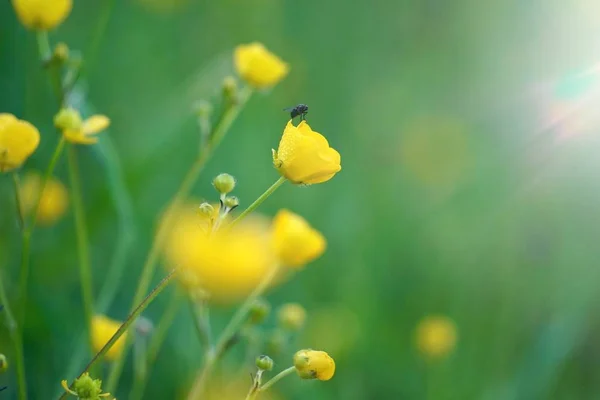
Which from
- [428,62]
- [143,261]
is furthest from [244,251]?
[428,62]

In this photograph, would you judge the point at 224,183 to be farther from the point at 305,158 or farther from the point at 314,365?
the point at 314,365

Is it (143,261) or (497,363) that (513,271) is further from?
Answer: (143,261)

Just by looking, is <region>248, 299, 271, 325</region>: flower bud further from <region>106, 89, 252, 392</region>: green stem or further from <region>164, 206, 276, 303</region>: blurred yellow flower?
<region>164, 206, 276, 303</region>: blurred yellow flower

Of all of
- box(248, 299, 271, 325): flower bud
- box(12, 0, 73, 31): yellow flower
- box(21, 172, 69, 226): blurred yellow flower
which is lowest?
box(248, 299, 271, 325): flower bud

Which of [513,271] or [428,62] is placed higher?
[428,62]

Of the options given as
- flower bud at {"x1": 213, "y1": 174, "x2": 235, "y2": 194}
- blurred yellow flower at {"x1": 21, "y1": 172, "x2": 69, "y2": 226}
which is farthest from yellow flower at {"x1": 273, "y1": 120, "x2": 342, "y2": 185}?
blurred yellow flower at {"x1": 21, "y1": 172, "x2": 69, "y2": 226}

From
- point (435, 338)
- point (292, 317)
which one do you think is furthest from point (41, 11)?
point (435, 338)

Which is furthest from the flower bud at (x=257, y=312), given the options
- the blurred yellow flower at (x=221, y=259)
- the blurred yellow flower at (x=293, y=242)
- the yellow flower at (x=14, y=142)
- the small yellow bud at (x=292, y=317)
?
the yellow flower at (x=14, y=142)
